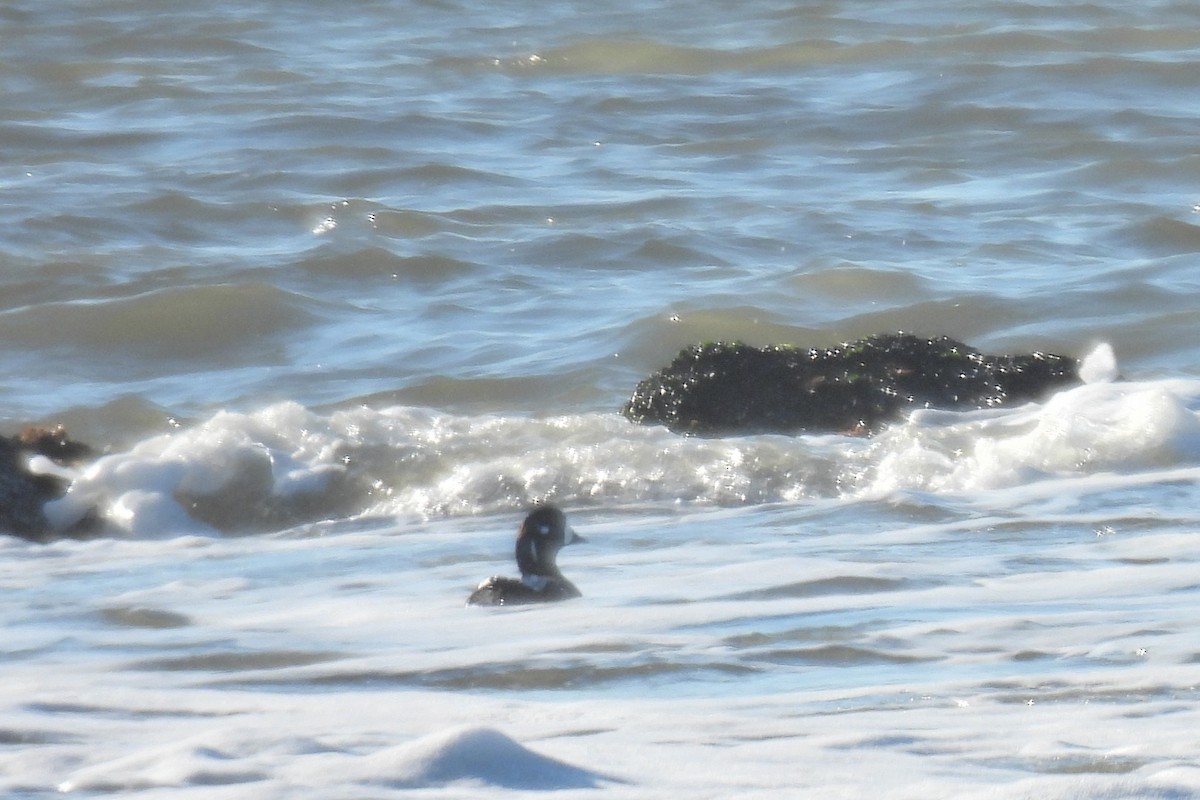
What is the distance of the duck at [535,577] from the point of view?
413 cm

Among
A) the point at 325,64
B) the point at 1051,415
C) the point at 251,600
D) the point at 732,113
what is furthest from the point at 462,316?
the point at 325,64

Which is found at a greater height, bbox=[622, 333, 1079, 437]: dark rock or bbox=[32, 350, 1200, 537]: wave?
bbox=[622, 333, 1079, 437]: dark rock

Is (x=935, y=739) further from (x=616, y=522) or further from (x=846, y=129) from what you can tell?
(x=846, y=129)

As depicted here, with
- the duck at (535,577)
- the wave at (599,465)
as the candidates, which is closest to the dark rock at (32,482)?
the wave at (599,465)

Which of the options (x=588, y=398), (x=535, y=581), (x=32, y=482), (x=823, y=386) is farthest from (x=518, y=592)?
(x=588, y=398)

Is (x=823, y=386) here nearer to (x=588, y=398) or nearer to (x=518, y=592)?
(x=588, y=398)

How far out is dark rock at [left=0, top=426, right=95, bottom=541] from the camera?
5547mm

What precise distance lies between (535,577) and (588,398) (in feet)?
11.2

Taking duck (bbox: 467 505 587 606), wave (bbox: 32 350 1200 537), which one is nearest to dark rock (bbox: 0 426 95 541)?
wave (bbox: 32 350 1200 537)

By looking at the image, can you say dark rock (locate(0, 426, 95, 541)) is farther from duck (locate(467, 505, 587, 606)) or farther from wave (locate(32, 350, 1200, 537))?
duck (locate(467, 505, 587, 606))

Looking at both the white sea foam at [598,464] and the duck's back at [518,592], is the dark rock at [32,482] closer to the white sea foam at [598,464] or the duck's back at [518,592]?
the white sea foam at [598,464]

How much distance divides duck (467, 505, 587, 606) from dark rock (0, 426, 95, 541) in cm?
189

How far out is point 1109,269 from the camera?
970 centimetres

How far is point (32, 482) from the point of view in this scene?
229 inches
